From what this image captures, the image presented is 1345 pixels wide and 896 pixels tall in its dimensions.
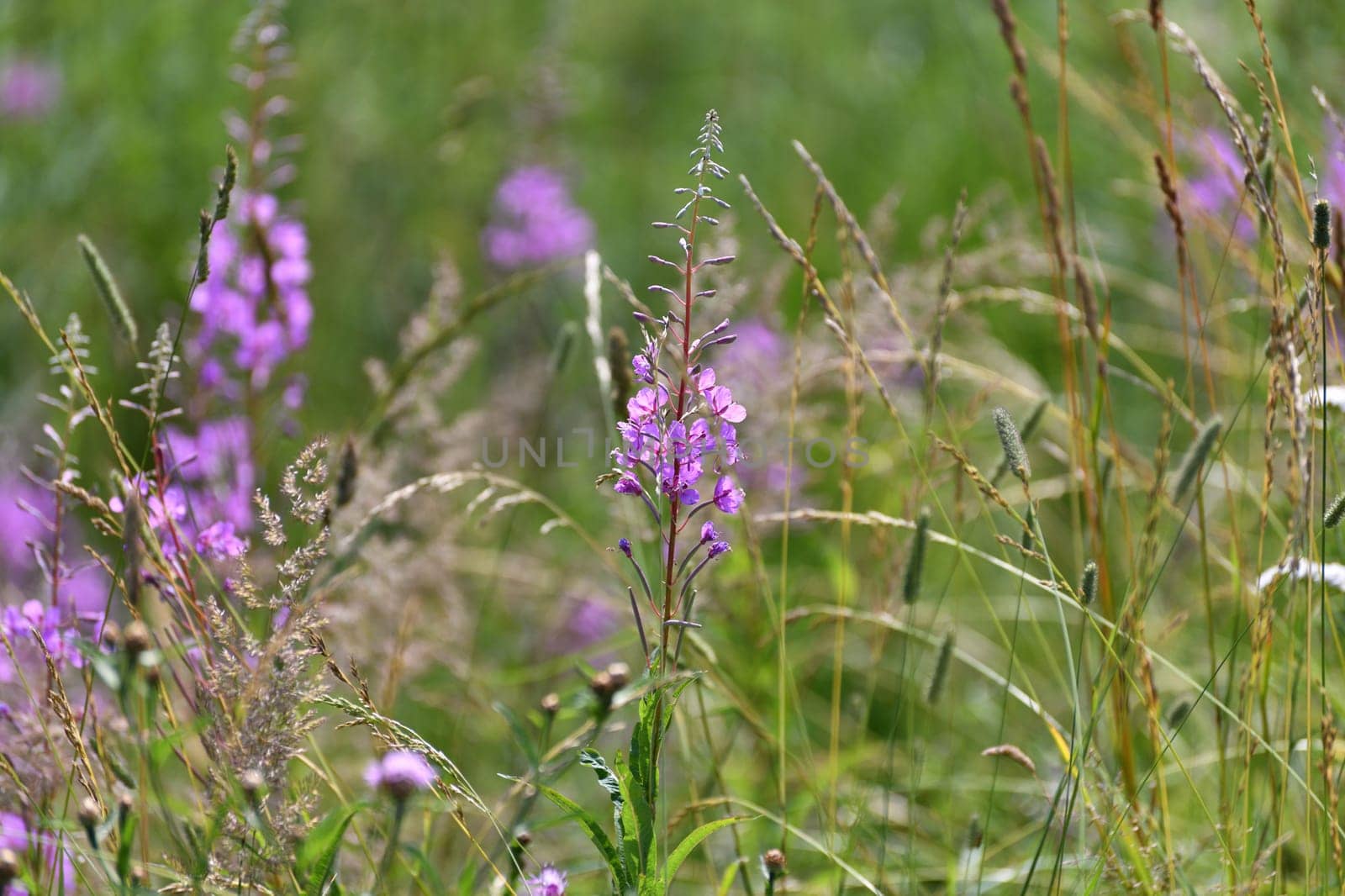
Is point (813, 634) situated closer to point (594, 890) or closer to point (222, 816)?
point (594, 890)

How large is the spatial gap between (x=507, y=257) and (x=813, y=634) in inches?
57.0

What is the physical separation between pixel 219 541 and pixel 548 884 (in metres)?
0.59

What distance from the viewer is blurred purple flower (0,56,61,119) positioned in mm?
3627

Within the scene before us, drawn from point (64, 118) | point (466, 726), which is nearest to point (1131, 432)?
point (466, 726)

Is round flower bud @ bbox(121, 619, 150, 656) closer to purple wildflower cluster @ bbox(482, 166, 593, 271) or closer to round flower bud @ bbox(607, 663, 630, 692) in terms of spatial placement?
round flower bud @ bbox(607, 663, 630, 692)

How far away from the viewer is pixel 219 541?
144 cm

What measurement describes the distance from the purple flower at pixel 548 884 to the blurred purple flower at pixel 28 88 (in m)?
3.28

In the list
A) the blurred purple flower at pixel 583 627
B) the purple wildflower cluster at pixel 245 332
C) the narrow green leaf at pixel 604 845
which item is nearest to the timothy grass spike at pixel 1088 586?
the narrow green leaf at pixel 604 845

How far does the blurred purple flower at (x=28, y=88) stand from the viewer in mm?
3627

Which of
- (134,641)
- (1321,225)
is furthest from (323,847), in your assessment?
(1321,225)

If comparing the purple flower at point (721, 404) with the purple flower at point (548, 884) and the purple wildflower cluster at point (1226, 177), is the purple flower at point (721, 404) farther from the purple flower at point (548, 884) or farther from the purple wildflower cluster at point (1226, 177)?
the purple wildflower cluster at point (1226, 177)

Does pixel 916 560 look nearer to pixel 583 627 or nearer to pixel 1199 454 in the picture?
pixel 1199 454

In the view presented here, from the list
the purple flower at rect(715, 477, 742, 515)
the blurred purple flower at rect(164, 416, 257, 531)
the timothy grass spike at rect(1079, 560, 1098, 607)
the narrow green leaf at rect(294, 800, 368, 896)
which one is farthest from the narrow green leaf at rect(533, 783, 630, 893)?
the blurred purple flower at rect(164, 416, 257, 531)

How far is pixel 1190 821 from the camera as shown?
1870mm
